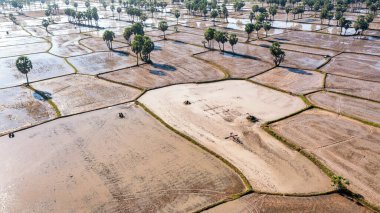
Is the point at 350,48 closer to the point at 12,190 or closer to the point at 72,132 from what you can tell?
the point at 72,132

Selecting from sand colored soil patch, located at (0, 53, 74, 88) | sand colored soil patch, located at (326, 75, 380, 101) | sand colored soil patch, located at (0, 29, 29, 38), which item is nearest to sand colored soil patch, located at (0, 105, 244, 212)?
sand colored soil patch, located at (0, 53, 74, 88)

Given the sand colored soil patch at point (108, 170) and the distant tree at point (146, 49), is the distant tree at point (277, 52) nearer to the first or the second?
the distant tree at point (146, 49)

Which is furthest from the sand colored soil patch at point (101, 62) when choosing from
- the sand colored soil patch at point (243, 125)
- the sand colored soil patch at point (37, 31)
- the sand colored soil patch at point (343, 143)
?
the sand colored soil patch at point (343, 143)

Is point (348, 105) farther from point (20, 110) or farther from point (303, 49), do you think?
point (20, 110)

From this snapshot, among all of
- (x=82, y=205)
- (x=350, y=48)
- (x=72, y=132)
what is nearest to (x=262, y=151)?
(x=82, y=205)

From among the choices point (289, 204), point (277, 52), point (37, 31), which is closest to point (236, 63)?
point (277, 52)

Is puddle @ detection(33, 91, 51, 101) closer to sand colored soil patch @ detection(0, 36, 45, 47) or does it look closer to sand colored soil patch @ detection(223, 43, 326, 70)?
sand colored soil patch @ detection(0, 36, 45, 47)
